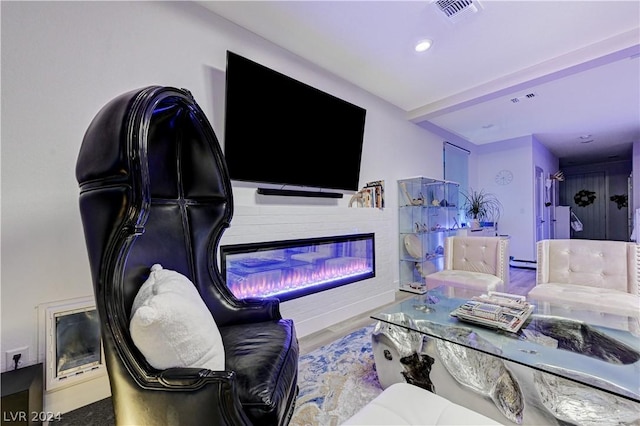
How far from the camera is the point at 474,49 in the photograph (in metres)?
2.60

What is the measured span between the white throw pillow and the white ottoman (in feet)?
1.73

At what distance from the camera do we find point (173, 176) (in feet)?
5.08

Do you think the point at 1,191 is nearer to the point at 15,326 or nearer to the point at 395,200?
the point at 15,326

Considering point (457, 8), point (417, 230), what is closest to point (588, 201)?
point (417, 230)

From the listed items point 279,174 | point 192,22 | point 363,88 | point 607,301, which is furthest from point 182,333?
point 363,88

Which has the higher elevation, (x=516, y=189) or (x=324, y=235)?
(x=516, y=189)

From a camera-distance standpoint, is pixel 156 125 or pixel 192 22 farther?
pixel 192 22

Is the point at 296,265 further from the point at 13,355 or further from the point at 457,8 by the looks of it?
the point at 457,8

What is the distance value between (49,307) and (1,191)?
654 millimetres

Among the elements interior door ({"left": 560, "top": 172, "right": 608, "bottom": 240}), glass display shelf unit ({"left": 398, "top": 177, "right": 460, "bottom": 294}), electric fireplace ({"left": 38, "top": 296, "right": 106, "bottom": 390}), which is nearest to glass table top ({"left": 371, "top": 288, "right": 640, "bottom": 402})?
electric fireplace ({"left": 38, "top": 296, "right": 106, "bottom": 390})

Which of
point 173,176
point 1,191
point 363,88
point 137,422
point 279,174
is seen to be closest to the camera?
point 137,422

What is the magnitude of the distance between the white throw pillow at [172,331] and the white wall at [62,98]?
0.97 metres

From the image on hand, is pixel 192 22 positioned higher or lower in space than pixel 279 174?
higher

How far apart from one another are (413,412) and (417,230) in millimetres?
3167
